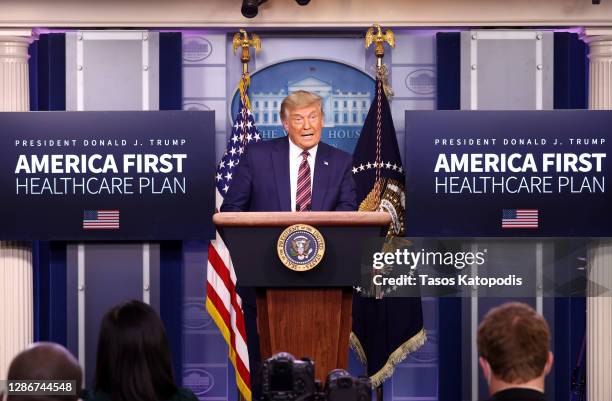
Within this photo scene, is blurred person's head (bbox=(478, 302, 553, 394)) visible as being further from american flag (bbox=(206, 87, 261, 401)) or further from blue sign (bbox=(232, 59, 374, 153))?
blue sign (bbox=(232, 59, 374, 153))

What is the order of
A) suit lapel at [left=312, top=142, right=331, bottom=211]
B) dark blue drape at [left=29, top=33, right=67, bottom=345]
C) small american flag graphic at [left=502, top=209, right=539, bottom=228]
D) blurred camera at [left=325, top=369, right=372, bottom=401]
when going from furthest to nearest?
dark blue drape at [left=29, top=33, right=67, bottom=345] < small american flag graphic at [left=502, top=209, right=539, bottom=228] < suit lapel at [left=312, top=142, right=331, bottom=211] < blurred camera at [left=325, top=369, right=372, bottom=401]

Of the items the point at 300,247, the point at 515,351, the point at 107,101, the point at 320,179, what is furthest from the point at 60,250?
the point at 515,351

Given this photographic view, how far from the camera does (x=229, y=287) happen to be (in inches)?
246

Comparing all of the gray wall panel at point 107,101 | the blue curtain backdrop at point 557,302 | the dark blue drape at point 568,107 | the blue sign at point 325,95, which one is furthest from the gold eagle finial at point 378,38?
the gray wall panel at point 107,101

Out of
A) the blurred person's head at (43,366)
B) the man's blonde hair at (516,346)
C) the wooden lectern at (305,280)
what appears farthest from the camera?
the wooden lectern at (305,280)

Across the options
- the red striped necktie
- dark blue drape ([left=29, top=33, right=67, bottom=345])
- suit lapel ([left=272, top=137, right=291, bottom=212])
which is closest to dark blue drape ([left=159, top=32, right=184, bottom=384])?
dark blue drape ([left=29, top=33, right=67, bottom=345])

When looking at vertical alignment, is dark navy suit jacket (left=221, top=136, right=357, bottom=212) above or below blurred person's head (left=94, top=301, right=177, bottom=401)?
above

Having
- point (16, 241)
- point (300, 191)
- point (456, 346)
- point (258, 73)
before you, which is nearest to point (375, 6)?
point (258, 73)

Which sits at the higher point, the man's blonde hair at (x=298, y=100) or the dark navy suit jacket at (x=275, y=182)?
the man's blonde hair at (x=298, y=100)

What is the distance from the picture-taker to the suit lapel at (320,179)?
5980 mm

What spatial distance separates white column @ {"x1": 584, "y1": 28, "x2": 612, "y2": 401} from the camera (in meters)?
6.25

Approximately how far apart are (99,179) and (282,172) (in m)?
1.10

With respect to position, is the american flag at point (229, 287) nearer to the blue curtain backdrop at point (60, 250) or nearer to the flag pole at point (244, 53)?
the flag pole at point (244, 53)

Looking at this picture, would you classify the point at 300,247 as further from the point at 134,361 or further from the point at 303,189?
the point at 134,361
